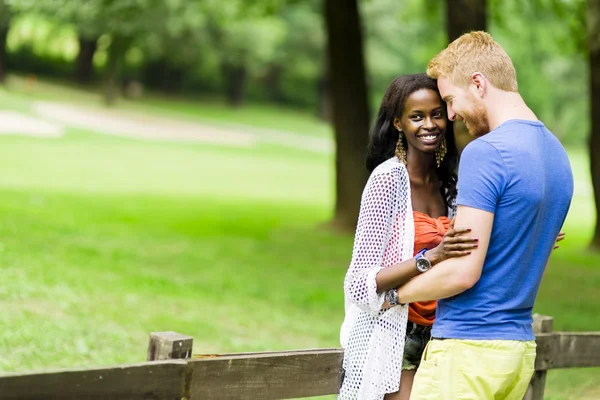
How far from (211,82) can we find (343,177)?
160 ft

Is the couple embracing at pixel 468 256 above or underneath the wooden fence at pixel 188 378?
above

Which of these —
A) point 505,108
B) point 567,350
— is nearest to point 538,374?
point 567,350

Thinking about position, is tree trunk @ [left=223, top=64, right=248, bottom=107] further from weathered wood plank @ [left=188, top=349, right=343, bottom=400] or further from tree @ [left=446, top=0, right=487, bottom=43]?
weathered wood plank @ [left=188, top=349, right=343, bottom=400]

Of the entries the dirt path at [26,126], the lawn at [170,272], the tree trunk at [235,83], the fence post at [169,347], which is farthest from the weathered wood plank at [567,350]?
the tree trunk at [235,83]

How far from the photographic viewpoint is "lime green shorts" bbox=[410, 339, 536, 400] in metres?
2.95

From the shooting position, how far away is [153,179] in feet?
91.2

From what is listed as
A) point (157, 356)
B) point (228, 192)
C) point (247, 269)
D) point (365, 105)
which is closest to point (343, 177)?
point (365, 105)

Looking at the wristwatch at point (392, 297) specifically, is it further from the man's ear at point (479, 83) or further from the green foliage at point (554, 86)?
the green foliage at point (554, 86)

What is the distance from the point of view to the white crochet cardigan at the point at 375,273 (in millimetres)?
3275

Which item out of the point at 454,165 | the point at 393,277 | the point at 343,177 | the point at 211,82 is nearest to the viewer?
the point at 393,277

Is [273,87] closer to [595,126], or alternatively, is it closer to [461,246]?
[595,126]

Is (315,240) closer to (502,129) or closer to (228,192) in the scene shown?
(228,192)

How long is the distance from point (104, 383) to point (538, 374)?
2302 mm

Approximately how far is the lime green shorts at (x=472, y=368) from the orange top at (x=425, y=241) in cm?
40
